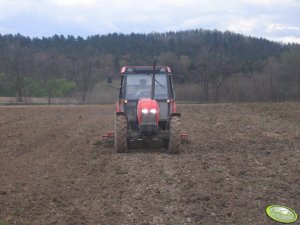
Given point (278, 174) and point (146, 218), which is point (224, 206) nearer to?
point (146, 218)

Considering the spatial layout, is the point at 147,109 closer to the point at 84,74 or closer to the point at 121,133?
the point at 121,133

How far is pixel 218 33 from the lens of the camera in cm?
12788

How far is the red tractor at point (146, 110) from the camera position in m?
11.1

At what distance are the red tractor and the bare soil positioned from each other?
0.43 m

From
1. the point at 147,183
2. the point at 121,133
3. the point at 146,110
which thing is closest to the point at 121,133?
the point at 121,133

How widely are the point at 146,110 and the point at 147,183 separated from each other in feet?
11.2

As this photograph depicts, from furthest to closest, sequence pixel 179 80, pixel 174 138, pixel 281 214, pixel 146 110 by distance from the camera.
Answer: pixel 179 80, pixel 146 110, pixel 174 138, pixel 281 214

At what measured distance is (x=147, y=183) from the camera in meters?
7.95

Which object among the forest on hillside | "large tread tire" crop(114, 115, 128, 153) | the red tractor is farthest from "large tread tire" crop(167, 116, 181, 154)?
the forest on hillside

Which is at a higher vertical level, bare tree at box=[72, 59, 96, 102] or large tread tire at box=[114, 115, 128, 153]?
bare tree at box=[72, 59, 96, 102]

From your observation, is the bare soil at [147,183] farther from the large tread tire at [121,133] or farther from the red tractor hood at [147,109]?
the red tractor hood at [147,109]

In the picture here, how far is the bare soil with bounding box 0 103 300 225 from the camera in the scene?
6.20m

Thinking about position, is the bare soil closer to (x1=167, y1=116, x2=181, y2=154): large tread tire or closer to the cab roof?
(x1=167, y1=116, x2=181, y2=154): large tread tire

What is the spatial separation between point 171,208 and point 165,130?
532cm
